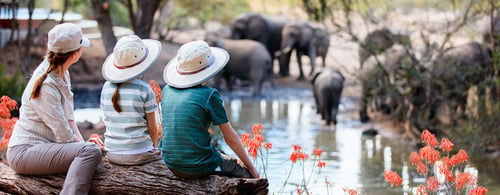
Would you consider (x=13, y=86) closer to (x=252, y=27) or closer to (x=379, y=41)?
(x=379, y=41)

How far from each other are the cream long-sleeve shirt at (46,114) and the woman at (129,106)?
0.26 m

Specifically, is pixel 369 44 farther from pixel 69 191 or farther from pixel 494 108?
pixel 69 191

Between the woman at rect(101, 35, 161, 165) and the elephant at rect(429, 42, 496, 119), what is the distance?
6477mm

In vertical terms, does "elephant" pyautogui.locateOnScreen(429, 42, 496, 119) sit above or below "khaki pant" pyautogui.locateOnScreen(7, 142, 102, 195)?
below

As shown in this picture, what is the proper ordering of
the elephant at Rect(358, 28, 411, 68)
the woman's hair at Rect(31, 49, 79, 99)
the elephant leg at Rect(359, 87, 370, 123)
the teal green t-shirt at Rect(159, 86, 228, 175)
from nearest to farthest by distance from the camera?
the teal green t-shirt at Rect(159, 86, 228, 175) → the woman's hair at Rect(31, 49, 79, 99) → the elephant at Rect(358, 28, 411, 68) → the elephant leg at Rect(359, 87, 370, 123)

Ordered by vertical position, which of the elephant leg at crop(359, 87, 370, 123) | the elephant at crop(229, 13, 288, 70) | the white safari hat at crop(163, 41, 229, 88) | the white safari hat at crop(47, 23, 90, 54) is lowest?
the elephant leg at crop(359, 87, 370, 123)

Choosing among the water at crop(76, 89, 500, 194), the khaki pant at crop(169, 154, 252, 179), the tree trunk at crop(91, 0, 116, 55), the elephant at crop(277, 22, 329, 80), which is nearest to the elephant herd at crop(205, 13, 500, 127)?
the water at crop(76, 89, 500, 194)

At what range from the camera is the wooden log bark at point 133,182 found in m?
4.22

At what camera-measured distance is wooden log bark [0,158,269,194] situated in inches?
166

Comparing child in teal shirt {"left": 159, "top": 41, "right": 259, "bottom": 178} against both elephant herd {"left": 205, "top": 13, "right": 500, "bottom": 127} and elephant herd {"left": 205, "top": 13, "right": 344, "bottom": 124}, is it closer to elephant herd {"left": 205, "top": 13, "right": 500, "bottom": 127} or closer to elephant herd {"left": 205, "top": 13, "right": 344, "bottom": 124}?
elephant herd {"left": 205, "top": 13, "right": 500, "bottom": 127}

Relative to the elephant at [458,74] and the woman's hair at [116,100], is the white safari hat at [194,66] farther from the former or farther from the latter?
the elephant at [458,74]

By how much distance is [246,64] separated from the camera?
16.5 metres

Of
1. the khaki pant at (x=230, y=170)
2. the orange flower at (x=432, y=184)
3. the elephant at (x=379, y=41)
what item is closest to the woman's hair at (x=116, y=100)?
the khaki pant at (x=230, y=170)

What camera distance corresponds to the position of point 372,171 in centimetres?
826
